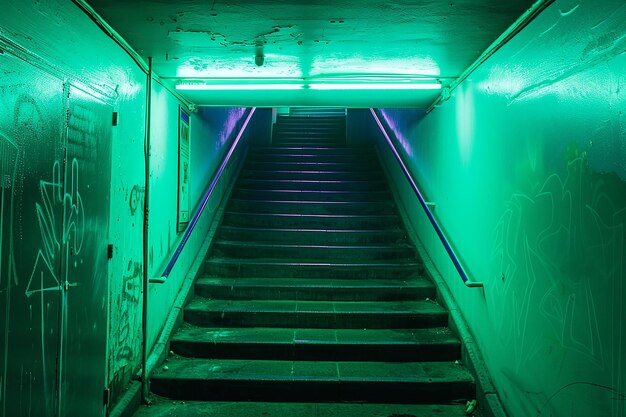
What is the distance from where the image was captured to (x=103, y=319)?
3.50m

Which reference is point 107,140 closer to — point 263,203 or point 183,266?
point 183,266

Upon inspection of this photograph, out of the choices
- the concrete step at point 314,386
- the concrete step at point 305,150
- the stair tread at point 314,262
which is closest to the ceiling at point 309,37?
the stair tread at point 314,262

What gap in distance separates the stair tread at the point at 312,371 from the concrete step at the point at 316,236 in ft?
8.24

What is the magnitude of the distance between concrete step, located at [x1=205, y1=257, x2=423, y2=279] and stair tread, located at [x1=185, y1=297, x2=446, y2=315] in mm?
567

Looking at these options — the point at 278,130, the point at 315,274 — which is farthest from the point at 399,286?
the point at 278,130

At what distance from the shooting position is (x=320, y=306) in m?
5.54

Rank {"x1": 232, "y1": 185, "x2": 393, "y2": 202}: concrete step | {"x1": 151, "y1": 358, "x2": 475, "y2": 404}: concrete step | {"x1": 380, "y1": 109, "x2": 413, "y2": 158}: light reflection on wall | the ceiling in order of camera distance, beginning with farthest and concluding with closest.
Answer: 1. {"x1": 232, "y1": 185, "x2": 393, "y2": 202}: concrete step
2. {"x1": 380, "y1": 109, "x2": 413, "y2": 158}: light reflection on wall
3. {"x1": 151, "y1": 358, "x2": 475, "y2": 404}: concrete step
4. the ceiling

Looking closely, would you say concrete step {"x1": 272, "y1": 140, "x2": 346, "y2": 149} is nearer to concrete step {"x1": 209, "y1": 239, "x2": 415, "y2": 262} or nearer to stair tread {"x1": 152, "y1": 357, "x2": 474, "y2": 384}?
concrete step {"x1": 209, "y1": 239, "x2": 415, "y2": 262}

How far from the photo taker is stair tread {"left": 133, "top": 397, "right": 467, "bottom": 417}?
4047 mm

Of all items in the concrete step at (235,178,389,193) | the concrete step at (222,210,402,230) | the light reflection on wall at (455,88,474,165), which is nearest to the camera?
the light reflection on wall at (455,88,474,165)

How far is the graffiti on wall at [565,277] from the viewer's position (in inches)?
→ 89.5

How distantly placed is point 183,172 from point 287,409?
10.1ft

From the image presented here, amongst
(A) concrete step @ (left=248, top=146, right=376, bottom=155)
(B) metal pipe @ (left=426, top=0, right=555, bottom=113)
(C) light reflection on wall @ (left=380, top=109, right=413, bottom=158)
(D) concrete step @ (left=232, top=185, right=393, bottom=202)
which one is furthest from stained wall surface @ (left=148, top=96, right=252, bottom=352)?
(C) light reflection on wall @ (left=380, top=109, right=413, bottom=158)

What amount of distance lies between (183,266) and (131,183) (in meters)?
1.93
